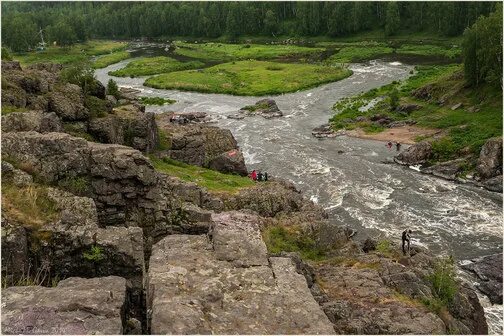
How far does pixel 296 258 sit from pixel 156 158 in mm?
26050

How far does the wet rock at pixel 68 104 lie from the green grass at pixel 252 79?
66.0 meters

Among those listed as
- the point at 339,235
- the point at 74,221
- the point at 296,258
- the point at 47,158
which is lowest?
the point at 339,235

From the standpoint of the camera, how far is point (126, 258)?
20.0 metres

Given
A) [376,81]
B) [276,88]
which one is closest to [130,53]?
[276,88]

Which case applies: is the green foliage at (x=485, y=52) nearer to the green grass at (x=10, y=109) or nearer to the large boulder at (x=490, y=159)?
the large boulder at (x=490, y=159)

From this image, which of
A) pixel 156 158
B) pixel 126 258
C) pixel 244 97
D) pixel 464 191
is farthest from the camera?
pixel 244 97

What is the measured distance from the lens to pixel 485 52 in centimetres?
7875

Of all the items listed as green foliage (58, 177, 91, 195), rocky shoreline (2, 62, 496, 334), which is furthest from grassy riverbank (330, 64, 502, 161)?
green foliage (58, 177, 91, 195)

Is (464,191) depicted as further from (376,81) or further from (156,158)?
(376,81)

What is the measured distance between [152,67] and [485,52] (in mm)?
88807

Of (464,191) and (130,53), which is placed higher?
(130,53)

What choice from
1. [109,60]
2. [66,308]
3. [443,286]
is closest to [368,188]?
[443,286]

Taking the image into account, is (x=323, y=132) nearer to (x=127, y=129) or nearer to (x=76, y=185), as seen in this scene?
(x=127, y=129)

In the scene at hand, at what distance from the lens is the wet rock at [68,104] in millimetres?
38750
